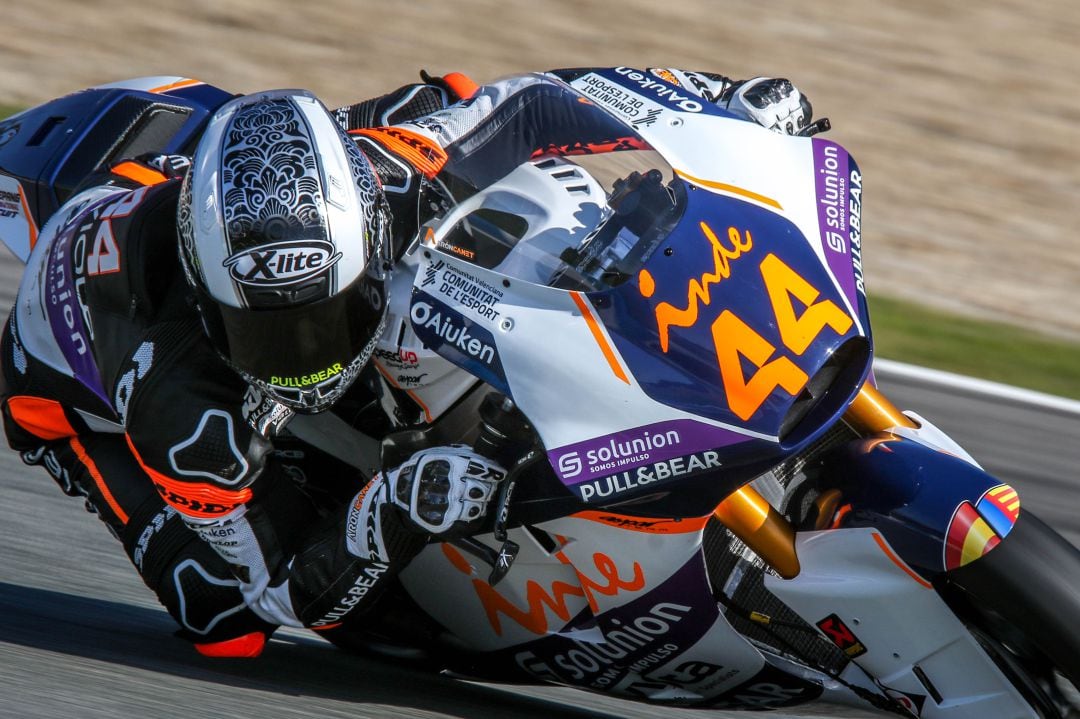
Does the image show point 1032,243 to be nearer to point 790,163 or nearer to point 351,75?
point 351,75

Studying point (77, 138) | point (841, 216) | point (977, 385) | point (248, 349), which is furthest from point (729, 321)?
point (977, 385)

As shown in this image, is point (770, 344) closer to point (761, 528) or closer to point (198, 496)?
point (761, 528)

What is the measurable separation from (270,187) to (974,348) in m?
4.04

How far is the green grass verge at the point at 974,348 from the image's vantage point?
582 centimetres

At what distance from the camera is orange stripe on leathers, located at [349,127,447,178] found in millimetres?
3279

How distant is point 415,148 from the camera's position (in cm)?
334

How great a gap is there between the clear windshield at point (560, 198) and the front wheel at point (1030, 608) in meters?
0.87

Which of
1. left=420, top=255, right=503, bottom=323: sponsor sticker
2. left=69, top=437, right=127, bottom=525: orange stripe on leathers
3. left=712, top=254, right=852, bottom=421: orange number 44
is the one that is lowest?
left=69, top=437, right=127, bottom=525: orange stripe on leathers

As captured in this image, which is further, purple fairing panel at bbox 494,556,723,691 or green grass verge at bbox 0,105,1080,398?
green grass verge at bbox 0,105,1080,398

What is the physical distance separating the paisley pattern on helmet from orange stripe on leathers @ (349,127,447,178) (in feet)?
1.23

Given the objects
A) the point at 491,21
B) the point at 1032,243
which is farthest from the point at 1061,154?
the point at 491,21

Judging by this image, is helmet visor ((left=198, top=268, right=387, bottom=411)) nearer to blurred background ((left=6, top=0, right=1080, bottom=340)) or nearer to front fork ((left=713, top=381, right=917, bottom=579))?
front fork ((left=713, top=381, right=917, bottom=579))

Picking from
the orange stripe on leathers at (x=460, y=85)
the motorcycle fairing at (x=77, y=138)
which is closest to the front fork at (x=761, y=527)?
the orange stripe on leathers at (x=460, y=85)

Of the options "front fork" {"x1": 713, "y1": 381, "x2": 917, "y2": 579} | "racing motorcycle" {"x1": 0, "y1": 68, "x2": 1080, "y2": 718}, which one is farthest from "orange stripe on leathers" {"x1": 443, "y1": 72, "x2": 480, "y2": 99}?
"front fork" {"x1": 713, "y1": 381, "x2": 917, "y2": 579}
